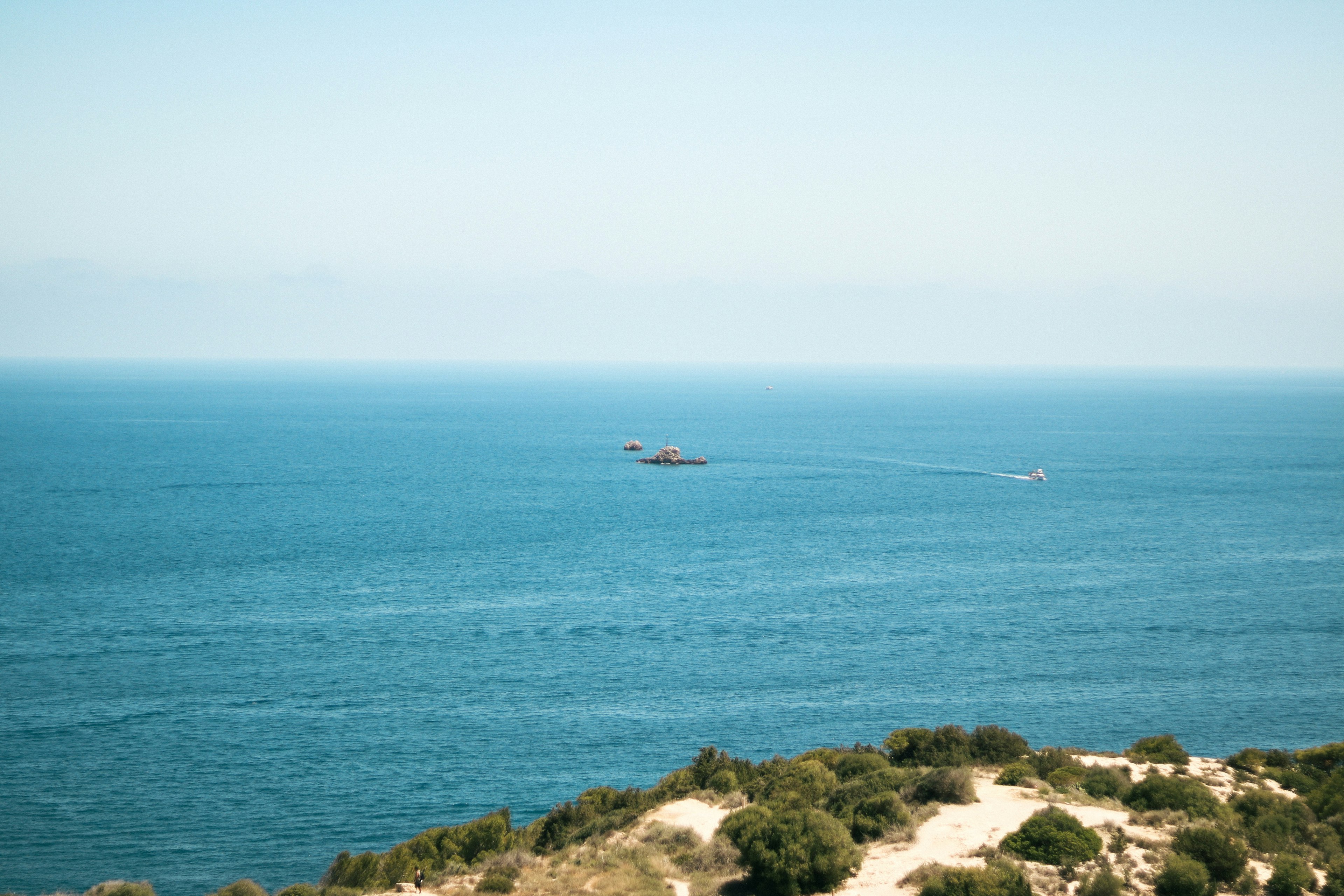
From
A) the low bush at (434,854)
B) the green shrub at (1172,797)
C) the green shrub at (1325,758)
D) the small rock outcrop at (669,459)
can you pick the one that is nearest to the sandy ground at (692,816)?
the low bush at (434,854)

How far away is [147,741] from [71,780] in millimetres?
4203

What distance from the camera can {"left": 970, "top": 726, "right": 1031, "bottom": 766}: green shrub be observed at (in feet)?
110

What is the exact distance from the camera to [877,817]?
1040 inches

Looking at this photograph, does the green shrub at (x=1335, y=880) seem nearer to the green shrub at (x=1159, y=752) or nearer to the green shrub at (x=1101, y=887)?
the green shrub at (x=1101, y=887)

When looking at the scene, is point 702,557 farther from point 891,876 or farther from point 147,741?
point 891,876

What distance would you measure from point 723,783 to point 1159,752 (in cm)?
1546

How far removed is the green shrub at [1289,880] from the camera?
2106cm

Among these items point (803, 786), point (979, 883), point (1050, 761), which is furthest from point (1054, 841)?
point (1050, 761)

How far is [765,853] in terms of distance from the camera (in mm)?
22922

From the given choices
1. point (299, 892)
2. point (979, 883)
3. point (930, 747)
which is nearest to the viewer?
point (979, 883)

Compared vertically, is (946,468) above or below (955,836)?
below

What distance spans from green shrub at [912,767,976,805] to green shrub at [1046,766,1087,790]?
3.57 metres

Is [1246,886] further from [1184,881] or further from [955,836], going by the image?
[955,836]

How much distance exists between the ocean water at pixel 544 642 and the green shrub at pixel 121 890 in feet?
29.9
